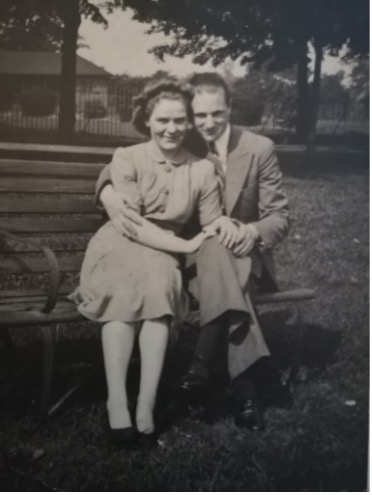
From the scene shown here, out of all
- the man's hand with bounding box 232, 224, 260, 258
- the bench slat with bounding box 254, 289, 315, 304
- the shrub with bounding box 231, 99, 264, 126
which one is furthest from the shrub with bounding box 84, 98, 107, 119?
the bench slat with bounding box 254, 289, 315, 304

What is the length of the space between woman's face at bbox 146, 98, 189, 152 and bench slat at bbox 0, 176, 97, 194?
0.34 metres

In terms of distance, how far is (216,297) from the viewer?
204 centimetres

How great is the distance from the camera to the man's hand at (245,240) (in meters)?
2.10

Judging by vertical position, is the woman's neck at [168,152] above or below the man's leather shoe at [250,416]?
above

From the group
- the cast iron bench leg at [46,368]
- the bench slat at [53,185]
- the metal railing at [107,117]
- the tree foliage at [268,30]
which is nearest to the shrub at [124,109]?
the metal railing at [107,117]

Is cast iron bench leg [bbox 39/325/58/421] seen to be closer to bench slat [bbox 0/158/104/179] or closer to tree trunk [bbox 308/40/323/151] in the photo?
bench slat [bbox 0/158/104/179]

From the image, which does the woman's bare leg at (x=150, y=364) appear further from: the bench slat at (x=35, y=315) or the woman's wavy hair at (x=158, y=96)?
the woman's wavy hair at (x=158, y=96)

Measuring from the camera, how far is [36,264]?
2.24 metres

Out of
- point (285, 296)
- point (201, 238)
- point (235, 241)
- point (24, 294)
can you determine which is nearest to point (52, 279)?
point (24, 294)

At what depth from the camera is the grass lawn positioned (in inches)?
76.5

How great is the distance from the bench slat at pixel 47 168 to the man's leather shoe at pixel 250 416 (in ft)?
3.14

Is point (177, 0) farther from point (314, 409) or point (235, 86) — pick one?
point (314, 409)

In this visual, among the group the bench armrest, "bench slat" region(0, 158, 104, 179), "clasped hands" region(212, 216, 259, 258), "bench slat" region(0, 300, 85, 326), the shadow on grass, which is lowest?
the shadow on grass

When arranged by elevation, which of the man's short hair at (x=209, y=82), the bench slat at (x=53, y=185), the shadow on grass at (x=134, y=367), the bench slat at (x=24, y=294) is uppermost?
the man's short hair at (x=209, y=82)
